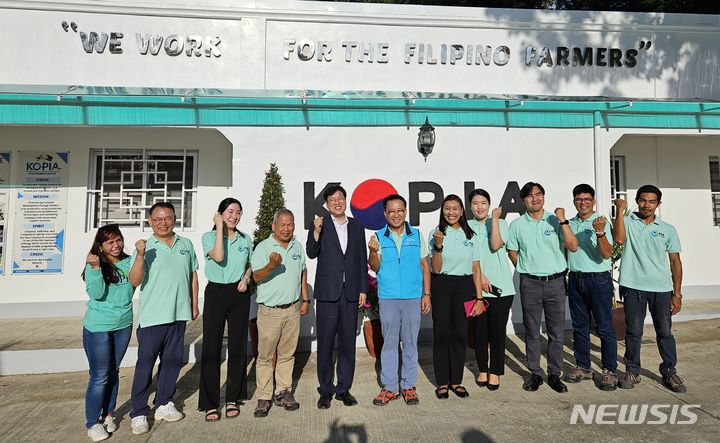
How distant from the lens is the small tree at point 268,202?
18.0ft

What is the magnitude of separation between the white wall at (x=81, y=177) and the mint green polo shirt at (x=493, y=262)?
187 inches

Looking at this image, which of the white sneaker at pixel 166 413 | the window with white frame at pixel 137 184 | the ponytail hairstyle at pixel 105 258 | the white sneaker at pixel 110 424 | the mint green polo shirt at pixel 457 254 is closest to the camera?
the ponytail hairstyle at pixel 105 258

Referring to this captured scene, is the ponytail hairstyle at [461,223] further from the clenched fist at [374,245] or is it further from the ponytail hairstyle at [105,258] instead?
the ponytail hairstyle at [105,258]

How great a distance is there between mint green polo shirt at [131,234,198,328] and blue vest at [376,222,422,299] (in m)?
1.61

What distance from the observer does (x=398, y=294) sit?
3658 mm

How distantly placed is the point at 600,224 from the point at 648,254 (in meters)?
0.64

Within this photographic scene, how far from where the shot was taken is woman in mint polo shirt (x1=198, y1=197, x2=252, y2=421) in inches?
138

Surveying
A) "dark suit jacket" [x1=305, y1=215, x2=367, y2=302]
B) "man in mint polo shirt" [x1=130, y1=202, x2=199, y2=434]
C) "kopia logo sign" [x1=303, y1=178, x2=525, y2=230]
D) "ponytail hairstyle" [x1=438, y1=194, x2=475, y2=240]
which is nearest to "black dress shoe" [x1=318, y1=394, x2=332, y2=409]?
"dark suit jacket" [x1=305, y1=215, x2=367, y2=302]

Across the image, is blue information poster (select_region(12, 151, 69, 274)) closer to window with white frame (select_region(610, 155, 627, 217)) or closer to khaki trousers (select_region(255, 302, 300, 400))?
khaki trousers (select_region(255, 302, 300, 400))

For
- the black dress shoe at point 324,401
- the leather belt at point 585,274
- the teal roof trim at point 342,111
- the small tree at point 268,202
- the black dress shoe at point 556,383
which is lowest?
the black dress shoe at point 324,401

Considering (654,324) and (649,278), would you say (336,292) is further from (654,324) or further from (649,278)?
(654,324)

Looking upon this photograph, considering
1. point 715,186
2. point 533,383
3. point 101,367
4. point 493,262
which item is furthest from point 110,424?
point 715,186

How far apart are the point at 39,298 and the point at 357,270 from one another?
6035mm

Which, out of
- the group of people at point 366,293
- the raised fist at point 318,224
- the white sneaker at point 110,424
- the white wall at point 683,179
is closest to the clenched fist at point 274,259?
the group of people at point 366,293
